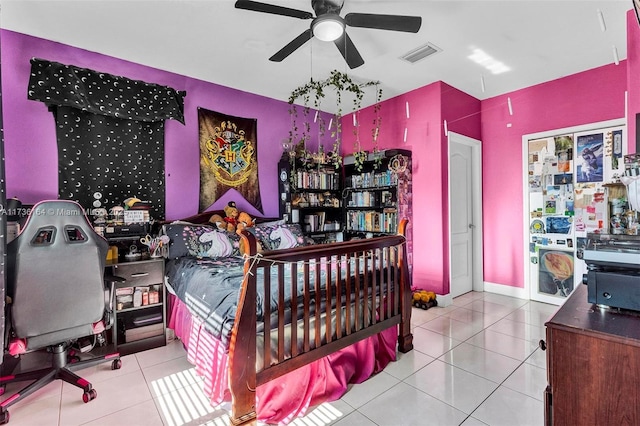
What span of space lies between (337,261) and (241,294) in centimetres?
66

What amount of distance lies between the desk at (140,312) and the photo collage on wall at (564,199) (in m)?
4.22

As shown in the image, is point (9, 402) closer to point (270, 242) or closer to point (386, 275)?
point (270, 242)

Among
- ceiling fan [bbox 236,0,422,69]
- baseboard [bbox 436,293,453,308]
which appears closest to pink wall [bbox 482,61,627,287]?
baseboard [bbox 436,293,453,308]

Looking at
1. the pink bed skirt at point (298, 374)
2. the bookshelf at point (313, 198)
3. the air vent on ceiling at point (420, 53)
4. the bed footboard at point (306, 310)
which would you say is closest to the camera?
the bed footboard at point (306, 310)

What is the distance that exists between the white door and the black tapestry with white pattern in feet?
11.0

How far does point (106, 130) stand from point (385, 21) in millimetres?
2695

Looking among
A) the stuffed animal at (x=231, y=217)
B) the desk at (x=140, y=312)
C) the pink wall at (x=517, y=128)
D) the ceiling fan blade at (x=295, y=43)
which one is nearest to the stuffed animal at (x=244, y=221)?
the stuffed animal at (x=231, y=217)

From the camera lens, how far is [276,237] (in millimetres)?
3461

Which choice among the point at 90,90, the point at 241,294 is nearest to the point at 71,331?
the point at 241,294

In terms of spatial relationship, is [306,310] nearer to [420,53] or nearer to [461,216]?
[420,53]

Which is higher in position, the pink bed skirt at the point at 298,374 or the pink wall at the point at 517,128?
the pink wall at the point at 517,128

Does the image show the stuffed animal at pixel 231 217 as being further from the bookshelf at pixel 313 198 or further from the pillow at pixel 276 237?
the bookshelf at pixel 313 198

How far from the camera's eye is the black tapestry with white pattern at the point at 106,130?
266cm

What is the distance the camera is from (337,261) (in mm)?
1931
